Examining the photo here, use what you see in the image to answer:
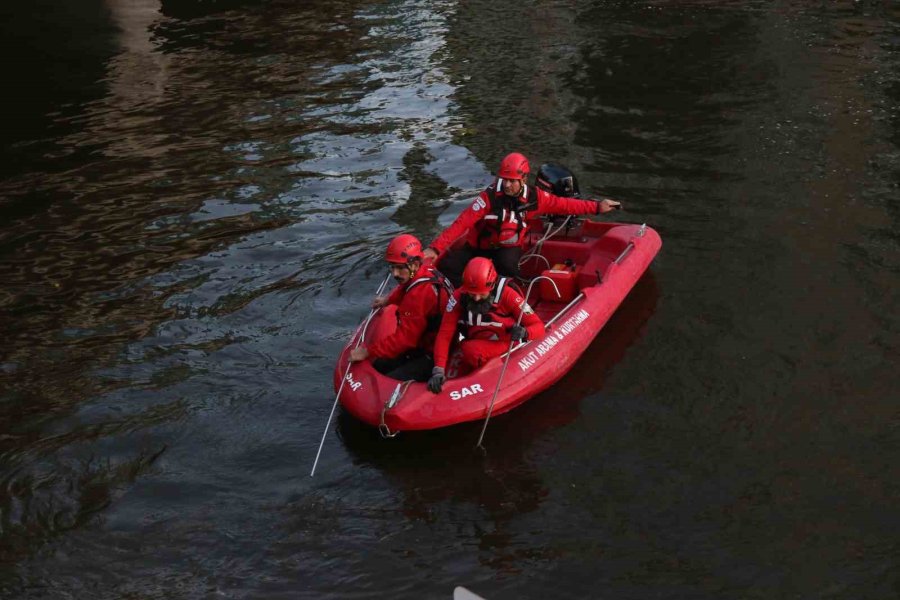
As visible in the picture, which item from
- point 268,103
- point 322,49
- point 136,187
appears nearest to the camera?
point 136,187

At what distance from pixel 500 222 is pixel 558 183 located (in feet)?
4.86

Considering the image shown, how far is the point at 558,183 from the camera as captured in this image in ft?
40.9

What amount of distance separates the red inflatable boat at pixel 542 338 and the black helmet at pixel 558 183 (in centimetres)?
40

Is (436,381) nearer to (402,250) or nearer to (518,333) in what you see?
(518,333)

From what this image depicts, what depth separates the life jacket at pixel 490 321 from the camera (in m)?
9.71

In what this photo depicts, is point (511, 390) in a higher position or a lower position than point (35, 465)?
higher

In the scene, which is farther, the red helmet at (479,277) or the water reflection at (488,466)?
the red helmet at (479,277)

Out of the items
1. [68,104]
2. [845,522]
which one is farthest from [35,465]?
[68,104]

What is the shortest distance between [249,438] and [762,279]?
6870 mm

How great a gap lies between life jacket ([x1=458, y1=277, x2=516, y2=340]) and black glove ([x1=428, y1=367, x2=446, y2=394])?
2.11 feet

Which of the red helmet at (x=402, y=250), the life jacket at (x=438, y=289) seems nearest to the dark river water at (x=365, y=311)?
the life jacket at (x=438, y=289)

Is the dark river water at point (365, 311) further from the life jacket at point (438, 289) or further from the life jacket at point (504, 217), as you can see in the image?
the life jacket at point (504, 217)

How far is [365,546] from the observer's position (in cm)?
829

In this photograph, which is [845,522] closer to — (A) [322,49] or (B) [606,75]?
(B) [606,75]
